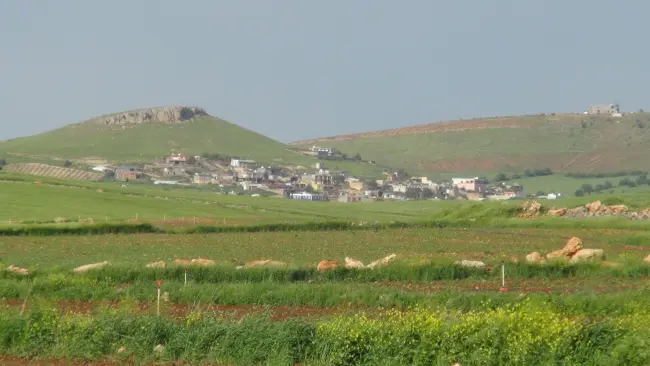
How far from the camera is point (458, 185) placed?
620 ft

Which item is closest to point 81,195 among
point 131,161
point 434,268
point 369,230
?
point 369,230

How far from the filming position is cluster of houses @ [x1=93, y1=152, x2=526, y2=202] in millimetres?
162250

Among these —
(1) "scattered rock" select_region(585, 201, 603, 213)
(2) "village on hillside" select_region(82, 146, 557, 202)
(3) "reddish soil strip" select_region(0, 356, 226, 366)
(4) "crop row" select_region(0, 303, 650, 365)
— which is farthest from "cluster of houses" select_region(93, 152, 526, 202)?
(3) "reddish soil strip" select_region(0, 356, 226, 366)

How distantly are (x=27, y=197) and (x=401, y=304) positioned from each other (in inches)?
2295

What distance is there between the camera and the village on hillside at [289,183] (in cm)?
16062

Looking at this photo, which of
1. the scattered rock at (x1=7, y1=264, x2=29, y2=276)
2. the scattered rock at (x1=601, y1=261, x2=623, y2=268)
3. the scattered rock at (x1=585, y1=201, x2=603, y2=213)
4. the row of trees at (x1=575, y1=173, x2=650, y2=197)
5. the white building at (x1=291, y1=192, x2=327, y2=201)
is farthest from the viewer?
the row of trees at (x1=575, y1=173, x2=650, y2=197)

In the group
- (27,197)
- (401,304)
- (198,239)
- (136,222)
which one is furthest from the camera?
(27,197)

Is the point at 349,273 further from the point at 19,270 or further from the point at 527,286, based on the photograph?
the point at 19,270

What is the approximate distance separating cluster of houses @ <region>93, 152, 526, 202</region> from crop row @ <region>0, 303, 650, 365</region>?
13033cm

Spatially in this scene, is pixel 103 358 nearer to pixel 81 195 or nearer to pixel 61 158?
pixel 81 195

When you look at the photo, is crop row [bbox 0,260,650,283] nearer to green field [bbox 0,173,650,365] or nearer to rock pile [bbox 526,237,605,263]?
green field [bbox 0,173,650,365]

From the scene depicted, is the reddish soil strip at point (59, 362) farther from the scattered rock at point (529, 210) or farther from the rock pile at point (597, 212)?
the rock pile at point (597, 212)

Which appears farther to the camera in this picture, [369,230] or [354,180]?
[354,180]

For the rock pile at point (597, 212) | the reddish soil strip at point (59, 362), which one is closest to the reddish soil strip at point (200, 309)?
the reddish soil strip at point (59, 362)
